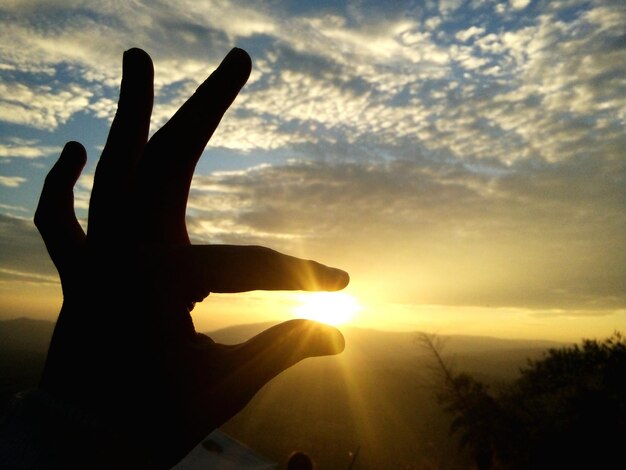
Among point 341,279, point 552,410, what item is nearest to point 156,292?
point 341,279

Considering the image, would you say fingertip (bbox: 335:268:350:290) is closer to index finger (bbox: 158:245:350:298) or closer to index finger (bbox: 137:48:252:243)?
index finger (bbox: 158:245:350:298)

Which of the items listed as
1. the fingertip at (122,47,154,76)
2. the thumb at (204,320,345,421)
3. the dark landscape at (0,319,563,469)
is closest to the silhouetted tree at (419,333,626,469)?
the dark landscape at (0,319,563,469)

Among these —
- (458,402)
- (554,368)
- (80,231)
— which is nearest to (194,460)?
(80,231)

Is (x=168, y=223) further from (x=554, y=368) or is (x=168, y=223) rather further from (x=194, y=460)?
(x=554, y=368)

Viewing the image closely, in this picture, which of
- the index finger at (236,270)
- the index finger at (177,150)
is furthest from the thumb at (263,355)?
the index finger at (177,150)

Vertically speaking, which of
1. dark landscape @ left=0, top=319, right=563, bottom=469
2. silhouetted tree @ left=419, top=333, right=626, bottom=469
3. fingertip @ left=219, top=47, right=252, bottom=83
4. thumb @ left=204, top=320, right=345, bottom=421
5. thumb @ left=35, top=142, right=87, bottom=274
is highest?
fingertip @ left=219, top=47, right=252, bottom=83

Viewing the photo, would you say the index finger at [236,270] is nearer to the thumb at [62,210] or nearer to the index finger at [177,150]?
the index finger at [177,150]
